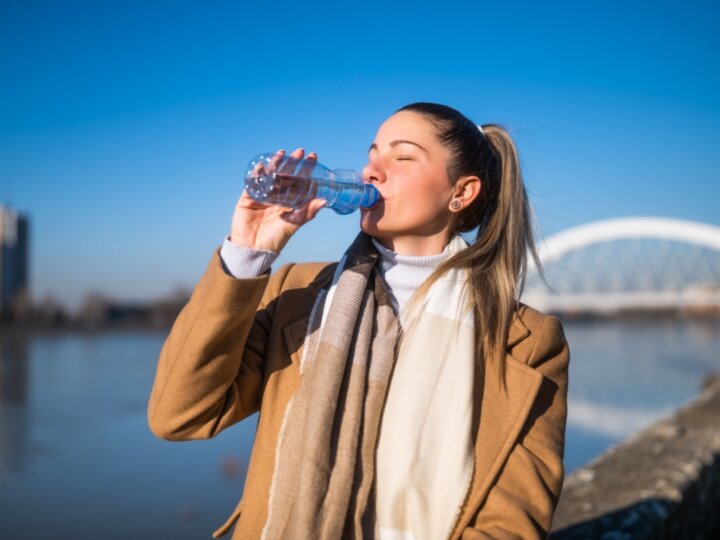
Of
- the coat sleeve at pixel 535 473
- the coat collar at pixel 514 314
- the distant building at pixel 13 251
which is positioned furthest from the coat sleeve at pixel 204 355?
the distant building at pixel 13 251

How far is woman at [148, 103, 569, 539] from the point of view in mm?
1349

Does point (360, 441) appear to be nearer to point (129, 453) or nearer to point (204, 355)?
point (204, 355)

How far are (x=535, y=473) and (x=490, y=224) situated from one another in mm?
635

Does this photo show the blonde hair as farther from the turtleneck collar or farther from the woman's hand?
the woman's hand

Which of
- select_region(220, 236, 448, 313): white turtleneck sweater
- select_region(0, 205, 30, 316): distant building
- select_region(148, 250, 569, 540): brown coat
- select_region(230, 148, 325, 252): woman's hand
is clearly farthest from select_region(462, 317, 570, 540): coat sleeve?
select_region(0, 205, 30, 316): distant building

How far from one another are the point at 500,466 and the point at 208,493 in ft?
13.4

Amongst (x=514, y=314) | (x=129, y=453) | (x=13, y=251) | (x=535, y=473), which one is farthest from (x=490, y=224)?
(x=13, y=251)

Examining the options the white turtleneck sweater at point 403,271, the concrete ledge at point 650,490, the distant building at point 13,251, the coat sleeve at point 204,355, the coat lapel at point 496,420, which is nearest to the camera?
the coat sleeve at point 204,355

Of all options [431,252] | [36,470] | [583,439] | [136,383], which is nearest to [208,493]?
[36,470]

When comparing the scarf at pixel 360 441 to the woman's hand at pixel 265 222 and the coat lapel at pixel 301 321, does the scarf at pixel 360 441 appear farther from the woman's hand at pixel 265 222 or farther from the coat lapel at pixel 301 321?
the woman's hand at pixel 265 222

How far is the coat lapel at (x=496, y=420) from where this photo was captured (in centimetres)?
142

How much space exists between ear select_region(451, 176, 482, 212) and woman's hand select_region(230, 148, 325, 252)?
426mm

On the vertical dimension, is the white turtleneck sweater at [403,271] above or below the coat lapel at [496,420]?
above

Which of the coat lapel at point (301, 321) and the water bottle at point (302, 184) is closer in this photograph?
the water bottle at point (302, 184)
